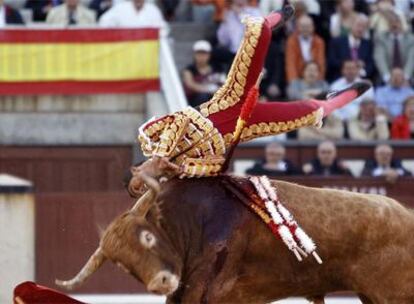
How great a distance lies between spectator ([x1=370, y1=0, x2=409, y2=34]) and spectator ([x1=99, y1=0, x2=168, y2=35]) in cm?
195

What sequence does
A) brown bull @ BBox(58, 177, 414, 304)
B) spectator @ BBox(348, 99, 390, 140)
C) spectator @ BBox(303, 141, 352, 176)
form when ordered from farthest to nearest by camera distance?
1. spectator @ BBox(348, 99, 390, 140)
2. spectator @ BBox(303, 141, 352, 176)
3. brown bull @ BBox(58, 177, 414, 304)

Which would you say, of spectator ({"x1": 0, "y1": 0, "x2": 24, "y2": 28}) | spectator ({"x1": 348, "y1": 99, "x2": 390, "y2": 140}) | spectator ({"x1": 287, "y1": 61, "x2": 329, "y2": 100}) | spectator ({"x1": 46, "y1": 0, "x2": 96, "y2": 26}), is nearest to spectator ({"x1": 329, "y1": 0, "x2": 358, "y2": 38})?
spectator ({"x1": 287, "y1": 61, "x2": 329, "y2": 100})

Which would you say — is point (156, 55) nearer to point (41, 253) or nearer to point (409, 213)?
point (41, 253)

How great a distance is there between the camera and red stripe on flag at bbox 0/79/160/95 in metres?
16.0

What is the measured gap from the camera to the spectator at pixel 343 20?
53.3ft

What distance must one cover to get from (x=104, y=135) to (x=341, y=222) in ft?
21.5

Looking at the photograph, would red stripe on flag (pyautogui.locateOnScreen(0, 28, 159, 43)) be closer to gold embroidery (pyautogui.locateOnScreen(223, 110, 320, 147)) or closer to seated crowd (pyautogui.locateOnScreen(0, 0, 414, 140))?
seated crowd (pyautogui.locateOnScreen(0, 0, 414, 140))

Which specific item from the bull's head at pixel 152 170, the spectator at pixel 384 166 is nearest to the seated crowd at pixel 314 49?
the spectator at pixel 384 166

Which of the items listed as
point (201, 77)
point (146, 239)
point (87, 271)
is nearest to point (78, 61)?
point (201, 77)

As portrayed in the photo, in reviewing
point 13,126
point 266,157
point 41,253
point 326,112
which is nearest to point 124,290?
point 41,253

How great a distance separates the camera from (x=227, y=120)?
9883 millimetres

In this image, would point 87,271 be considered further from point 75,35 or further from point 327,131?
point 75,35

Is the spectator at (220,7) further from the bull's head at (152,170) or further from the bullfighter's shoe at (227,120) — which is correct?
the bull's head at (152,170)

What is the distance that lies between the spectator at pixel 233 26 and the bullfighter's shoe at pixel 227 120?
5.81 m
